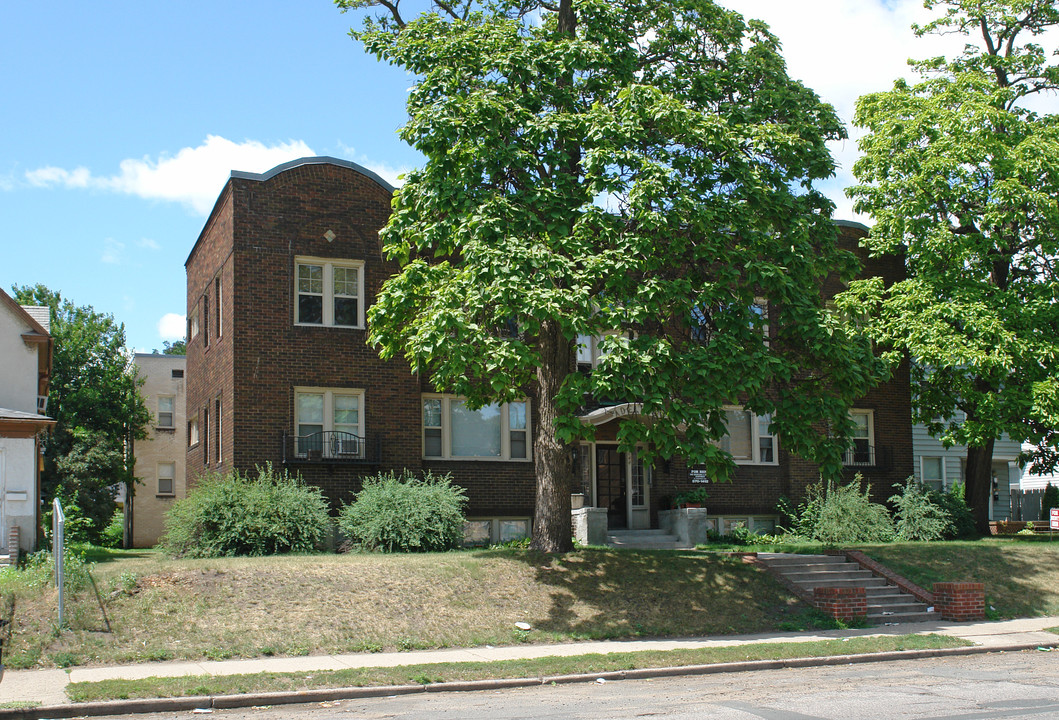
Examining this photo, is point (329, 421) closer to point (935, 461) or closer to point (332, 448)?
point (332, 448)

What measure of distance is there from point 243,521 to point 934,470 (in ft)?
75.8

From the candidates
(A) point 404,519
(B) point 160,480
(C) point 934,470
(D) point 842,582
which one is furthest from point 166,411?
(D) point 842,582

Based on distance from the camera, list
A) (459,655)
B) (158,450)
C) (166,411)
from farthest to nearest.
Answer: (166,411) → (158,450) → (459,655)

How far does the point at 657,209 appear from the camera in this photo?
15.2 meters

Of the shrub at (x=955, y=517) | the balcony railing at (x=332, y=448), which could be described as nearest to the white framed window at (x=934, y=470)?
the shrub at (x=955, y=517)

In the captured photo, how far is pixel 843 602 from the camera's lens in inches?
645

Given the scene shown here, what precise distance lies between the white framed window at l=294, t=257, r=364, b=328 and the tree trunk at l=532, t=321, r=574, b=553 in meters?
6.71

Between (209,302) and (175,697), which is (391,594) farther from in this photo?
(209,302)

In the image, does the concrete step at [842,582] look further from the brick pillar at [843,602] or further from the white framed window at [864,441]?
the white framed window at [864,441]

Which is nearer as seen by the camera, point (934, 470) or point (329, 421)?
point (329, 421)

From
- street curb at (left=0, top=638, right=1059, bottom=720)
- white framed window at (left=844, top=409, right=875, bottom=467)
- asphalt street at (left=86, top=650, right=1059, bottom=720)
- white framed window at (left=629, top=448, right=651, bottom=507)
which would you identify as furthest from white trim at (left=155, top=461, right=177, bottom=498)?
asphalt street at (left=86, top=650, right=1059, bottom=720)

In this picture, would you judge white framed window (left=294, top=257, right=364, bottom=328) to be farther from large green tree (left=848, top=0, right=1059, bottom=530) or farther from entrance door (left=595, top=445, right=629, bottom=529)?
large green tree (left=848, top=0, right=1059, bottom=530)

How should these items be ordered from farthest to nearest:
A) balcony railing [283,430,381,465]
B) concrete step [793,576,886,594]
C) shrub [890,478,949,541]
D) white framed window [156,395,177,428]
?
1. white framed window [156,395,177,428]
2. shrub [890,478,949,541]
3. balcony railing [283,430,381,465]
4. concrete step [793,576,886,594]

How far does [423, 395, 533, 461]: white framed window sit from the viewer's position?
76.7 ft
